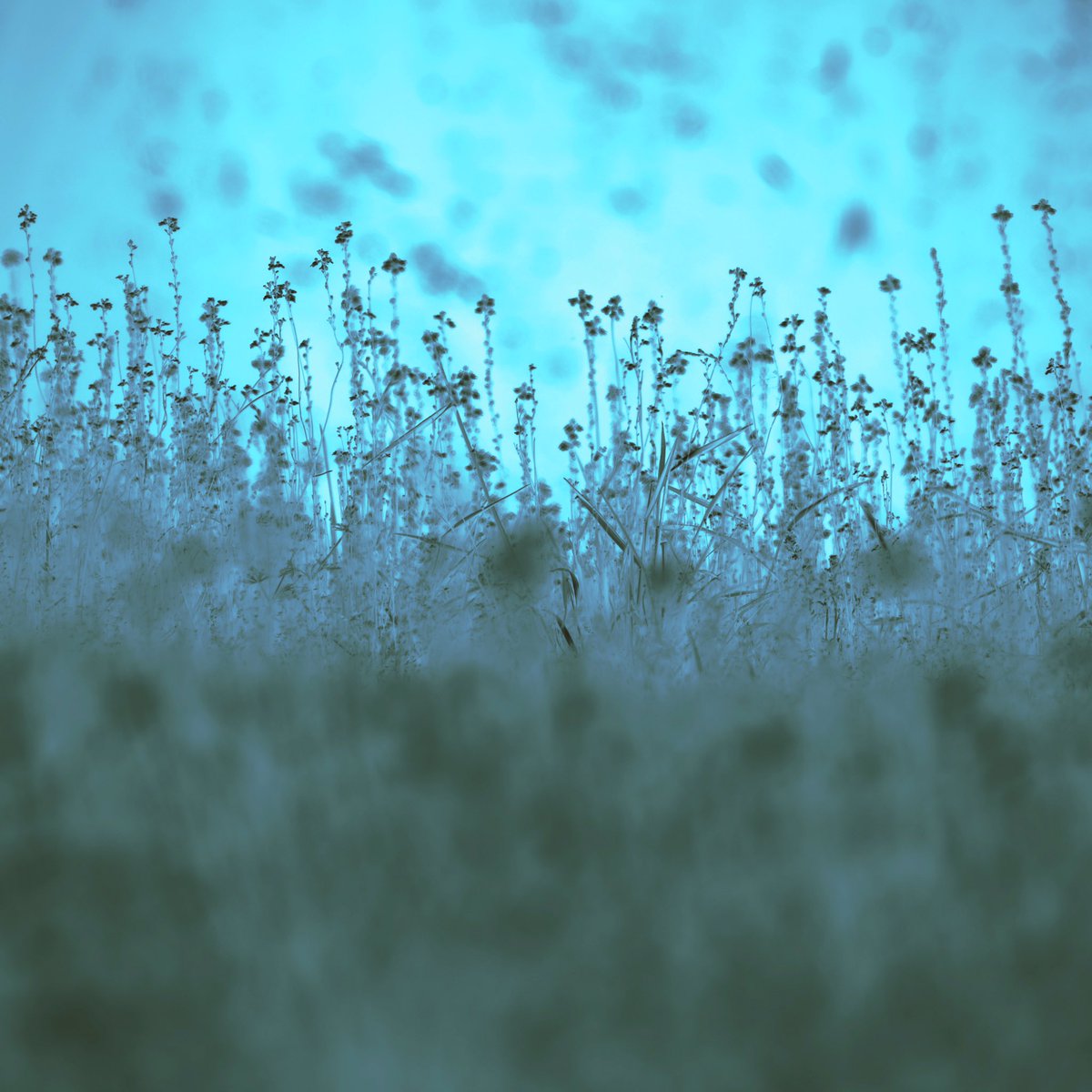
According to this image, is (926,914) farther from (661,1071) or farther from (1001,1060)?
(661,1071)

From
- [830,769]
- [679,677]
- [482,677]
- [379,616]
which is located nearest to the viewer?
[830,769]

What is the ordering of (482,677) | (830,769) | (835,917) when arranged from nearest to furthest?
(835,917)
(830,769)
(482,677)

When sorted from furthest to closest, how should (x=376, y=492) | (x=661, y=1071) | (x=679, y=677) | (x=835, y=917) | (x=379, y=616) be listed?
(x=376, y=492)
(x=379, y=616)
(x=679, y=677)
(x=835, y=917)
(x=661, y=1071)

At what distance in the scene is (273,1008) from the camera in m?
0.80

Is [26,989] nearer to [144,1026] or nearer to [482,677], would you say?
[144,1026]

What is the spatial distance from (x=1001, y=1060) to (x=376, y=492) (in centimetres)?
350

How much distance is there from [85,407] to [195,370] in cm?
63

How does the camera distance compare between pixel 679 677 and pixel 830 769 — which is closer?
pixel 830 769

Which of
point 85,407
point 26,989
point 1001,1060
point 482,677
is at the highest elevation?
point 85,407

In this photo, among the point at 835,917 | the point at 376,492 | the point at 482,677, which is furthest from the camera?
the point at 376,492

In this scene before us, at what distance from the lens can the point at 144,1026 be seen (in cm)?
79

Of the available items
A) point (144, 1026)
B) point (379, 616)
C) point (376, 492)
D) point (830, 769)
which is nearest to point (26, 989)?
point (144, 1026)

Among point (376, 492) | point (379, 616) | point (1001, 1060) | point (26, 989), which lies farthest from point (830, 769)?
point (376, 492)

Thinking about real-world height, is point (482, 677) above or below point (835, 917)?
above
